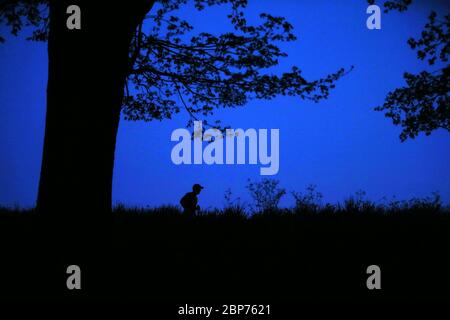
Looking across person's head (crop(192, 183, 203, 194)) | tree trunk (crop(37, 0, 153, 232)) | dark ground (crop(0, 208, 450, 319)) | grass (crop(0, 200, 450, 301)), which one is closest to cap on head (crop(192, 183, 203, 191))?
person's head (crop(192, 183, 203, 194))

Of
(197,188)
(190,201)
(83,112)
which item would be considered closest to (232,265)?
(83,112)

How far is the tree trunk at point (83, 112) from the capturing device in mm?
4930

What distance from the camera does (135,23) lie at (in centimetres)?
571

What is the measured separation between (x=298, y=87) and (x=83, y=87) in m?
5.25

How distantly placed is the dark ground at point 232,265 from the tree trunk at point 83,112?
329 millimetres

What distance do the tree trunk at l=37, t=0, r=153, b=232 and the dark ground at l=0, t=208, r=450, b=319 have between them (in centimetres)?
33

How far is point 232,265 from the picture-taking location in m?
5.15

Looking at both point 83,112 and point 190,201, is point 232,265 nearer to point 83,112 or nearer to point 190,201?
point 83,112

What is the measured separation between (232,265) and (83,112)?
9.13 feet

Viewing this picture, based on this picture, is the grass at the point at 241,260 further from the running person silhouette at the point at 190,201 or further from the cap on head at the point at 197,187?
the cap on head at the point at 197,187

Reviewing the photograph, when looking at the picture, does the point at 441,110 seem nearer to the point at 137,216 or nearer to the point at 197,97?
the point at 197,97

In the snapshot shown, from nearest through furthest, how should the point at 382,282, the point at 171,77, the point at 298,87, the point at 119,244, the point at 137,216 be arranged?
the point at 382,282, the point at 119,244, the point at 137,216, the point at 298,87, the point at 171,77

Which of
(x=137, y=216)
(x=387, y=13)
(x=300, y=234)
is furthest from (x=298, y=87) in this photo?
(x=137, y=216)

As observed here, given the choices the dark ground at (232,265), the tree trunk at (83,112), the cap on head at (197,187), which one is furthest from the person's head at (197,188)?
the tree trunk at (83,112)
